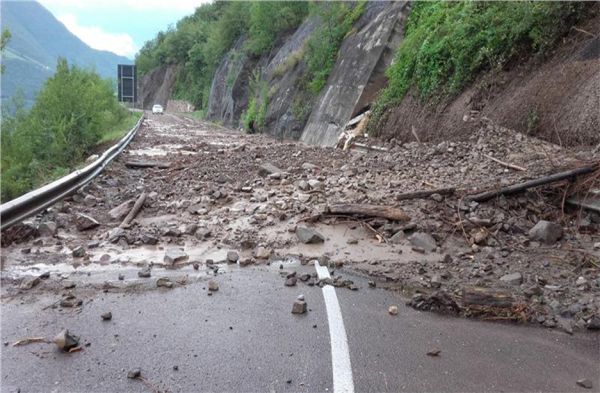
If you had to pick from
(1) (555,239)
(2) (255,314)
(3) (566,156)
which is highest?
(3) (566,156)

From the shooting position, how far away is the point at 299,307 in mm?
3785

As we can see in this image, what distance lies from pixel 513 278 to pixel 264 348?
2.56 metres

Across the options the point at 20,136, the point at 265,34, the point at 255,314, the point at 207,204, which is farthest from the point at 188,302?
the point at 265,34

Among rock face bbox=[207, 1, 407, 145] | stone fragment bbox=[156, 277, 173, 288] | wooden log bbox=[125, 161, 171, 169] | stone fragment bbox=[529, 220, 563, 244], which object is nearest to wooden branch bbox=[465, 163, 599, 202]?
stone fragment bbox=[529, 220, 563, 244]

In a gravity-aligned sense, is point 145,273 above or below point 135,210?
below

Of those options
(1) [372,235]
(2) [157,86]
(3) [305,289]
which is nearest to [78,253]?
(3) [305,289]

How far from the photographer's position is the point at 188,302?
12.8 feet

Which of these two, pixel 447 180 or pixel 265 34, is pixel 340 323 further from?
pixel 265 34

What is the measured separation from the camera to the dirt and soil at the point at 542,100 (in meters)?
7.73

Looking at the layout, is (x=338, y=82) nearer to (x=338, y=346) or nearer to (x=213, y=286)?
(x=213, y=286)

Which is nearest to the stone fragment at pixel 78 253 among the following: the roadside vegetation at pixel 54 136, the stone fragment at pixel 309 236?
the stone fragment at pixel 309 236

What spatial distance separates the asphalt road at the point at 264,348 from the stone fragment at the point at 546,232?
1.91 metres

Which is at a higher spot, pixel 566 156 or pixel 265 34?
pixel 265 34

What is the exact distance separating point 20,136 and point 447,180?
18843mm
